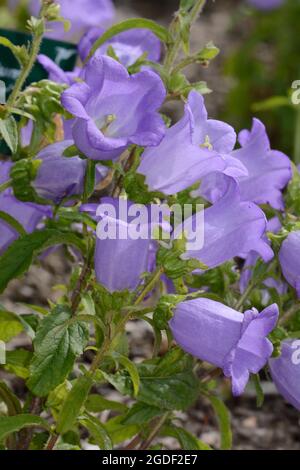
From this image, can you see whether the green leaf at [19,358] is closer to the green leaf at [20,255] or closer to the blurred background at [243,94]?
the green leaf at [20,255]

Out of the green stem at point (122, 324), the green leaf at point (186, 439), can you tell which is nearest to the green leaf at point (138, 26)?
the green stem at point (122, 324)

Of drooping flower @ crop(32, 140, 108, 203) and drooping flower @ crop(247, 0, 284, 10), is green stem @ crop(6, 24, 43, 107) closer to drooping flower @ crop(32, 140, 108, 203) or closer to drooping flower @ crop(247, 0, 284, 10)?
drooping flower @ crop(32, 140, 108, 203)

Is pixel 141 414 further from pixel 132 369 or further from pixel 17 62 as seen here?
pixel 17 62

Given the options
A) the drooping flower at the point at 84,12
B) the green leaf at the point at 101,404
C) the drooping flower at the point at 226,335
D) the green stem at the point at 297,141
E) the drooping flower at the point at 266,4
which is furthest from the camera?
the drooping flower at the point at 266,4

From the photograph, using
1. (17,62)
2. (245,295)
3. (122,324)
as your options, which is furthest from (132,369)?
Result: (17,62)

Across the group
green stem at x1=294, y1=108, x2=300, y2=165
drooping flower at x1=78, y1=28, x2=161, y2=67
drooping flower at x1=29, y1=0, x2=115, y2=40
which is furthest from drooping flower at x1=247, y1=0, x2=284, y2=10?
drooping flower at x1=78, y1=28, x2=161, y2=67
